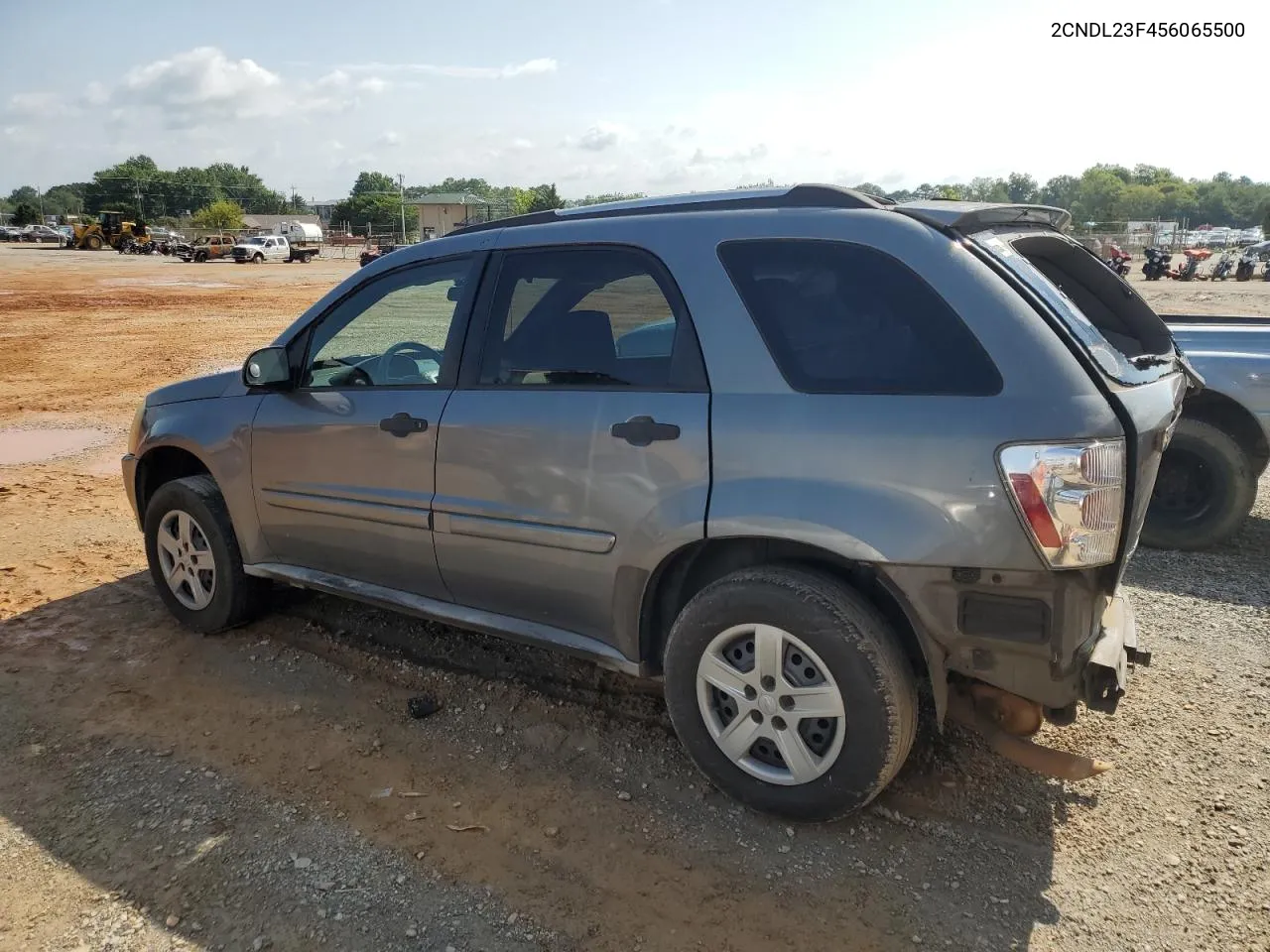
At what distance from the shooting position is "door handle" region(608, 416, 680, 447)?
9.79ft

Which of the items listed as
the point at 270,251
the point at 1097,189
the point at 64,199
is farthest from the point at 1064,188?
the point at 64,199

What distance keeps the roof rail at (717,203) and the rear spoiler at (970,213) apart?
130 millimetres

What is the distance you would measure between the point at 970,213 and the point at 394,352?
2.35m

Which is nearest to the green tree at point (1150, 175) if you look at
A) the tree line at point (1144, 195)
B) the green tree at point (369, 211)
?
the tree line at point (1144, 195)

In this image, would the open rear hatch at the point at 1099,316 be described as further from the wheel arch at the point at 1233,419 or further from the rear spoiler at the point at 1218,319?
the rear spoiler at the point at 1218,319

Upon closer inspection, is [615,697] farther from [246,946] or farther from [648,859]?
[246,946]

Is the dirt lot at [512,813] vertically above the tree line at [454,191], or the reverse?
the tree line at [454,191]

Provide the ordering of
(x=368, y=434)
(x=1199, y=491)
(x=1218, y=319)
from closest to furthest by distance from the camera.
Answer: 1. (x=368, y=434)
2. (x=1199, y=491)
3. (x=1218, y=319)

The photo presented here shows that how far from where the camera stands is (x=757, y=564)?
3.01m

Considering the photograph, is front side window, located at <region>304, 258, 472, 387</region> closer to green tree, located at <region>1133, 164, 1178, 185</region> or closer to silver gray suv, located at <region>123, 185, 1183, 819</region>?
silver gray suv, located at <region>123, 185, 1183, 819</region>

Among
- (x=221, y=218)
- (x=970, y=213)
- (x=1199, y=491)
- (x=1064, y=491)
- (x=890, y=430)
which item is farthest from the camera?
(x=221, y=218)

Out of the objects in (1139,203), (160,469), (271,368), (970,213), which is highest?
(1139,203)

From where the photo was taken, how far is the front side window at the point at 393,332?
3732 mm

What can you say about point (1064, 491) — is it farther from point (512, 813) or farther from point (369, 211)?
point (369, 211)
